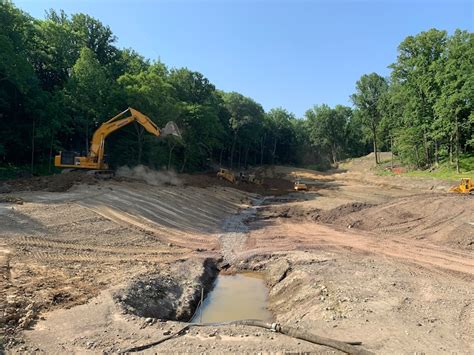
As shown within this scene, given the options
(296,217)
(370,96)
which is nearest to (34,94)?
(296,217)

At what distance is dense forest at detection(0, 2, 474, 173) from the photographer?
31422 millimetres

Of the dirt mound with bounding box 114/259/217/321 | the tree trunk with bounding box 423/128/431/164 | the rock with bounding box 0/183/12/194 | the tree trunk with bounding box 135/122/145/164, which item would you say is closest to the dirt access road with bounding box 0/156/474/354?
the dirt mound with bounding box 114/259/217/321

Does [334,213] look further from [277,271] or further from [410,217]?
[277,271]

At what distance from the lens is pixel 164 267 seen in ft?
37.7

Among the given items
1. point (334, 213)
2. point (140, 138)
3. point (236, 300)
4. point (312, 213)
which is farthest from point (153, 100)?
point (236, 300)

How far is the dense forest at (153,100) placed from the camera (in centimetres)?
3142

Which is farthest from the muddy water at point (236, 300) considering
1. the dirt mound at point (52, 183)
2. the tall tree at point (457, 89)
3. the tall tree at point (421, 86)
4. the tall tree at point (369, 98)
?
the tall tree at point (369, 98)

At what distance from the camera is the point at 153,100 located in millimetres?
34875

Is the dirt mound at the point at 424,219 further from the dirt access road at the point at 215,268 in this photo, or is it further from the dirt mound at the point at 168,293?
the dirt mound at the point at 168,293

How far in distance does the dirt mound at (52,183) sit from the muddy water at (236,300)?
12.1 metres

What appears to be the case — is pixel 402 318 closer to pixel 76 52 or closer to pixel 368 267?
pixel 368 267

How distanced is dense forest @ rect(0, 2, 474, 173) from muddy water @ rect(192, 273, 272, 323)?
24237 mm

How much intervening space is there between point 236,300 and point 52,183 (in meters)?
14.8

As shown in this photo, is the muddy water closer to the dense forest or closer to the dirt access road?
the dirt access road
